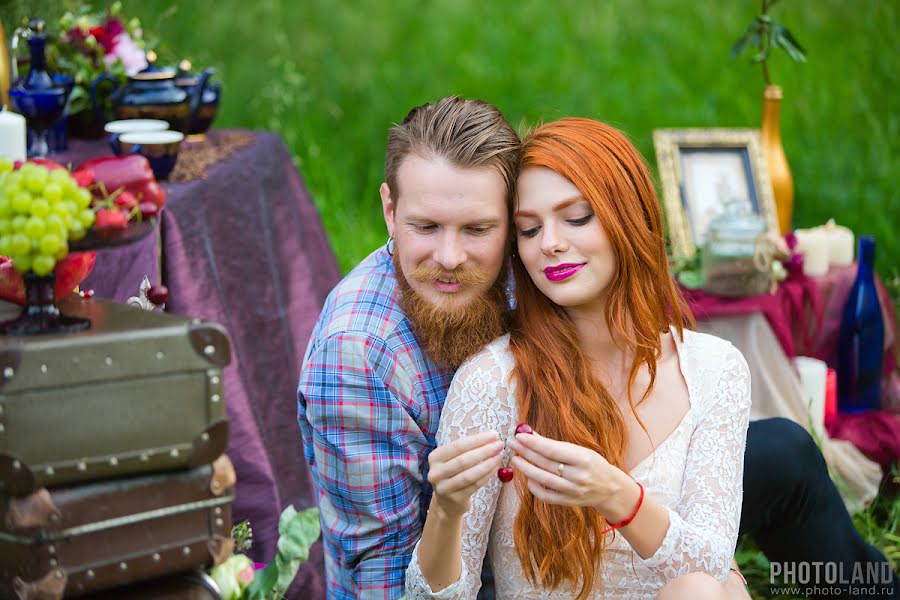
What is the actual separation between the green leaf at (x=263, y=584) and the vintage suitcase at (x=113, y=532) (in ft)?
0.27

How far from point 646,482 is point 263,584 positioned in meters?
0.83

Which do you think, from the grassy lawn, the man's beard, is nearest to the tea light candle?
the man's beard

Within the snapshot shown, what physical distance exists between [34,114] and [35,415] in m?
1.83

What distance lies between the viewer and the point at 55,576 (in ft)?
4.31

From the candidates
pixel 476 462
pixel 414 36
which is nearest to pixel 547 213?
pixel 476 462

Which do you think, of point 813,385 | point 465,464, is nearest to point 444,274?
point 465,464

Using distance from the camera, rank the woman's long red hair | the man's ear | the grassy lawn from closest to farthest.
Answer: the woman's long red hair → the man's ear → the grassy lawn

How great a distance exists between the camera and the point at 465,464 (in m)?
1.66

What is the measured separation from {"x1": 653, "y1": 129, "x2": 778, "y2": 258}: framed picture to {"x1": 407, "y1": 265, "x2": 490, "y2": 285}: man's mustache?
6.54 ft

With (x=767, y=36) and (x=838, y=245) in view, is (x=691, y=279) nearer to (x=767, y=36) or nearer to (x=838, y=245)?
(x=838, y=245)

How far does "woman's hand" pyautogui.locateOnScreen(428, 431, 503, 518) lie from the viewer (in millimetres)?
1650

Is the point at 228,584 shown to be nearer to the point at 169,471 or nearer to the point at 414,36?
the point at 169,471

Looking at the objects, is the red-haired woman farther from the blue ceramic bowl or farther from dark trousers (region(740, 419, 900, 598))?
the blue ceramic bowl

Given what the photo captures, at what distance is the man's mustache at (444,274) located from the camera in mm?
2004
